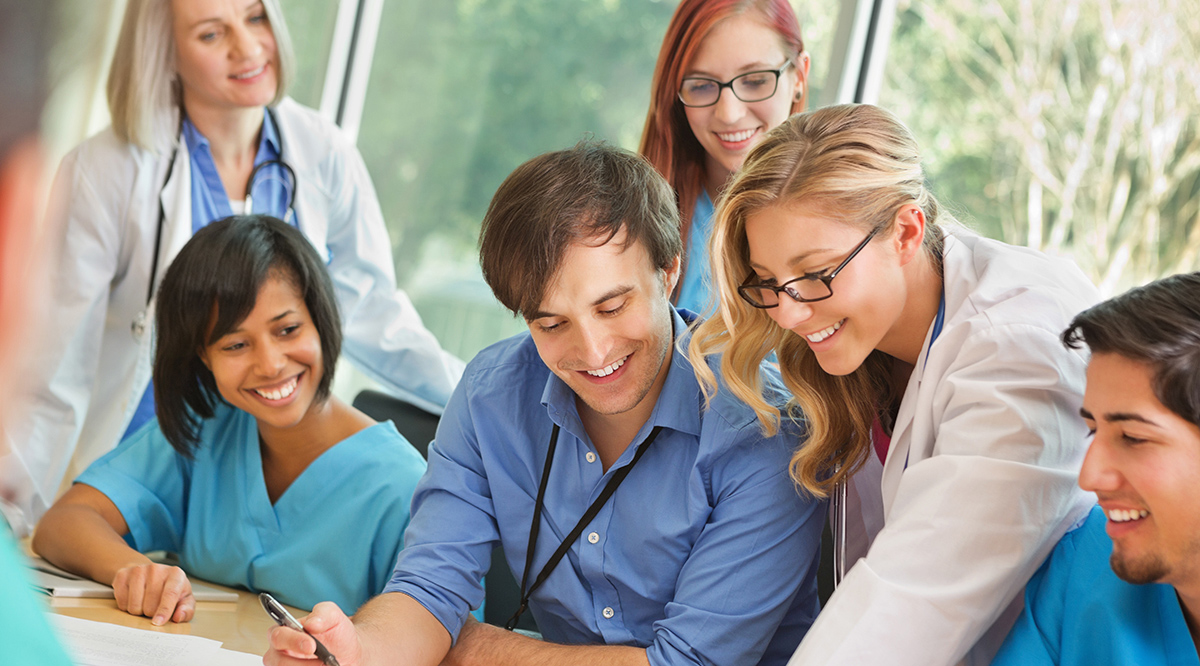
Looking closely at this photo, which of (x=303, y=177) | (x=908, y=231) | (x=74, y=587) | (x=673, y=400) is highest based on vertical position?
(x=908, y=231)

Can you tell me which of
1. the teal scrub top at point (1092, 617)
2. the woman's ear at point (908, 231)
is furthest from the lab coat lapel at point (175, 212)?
the teal scrub top at point (1092, 617)

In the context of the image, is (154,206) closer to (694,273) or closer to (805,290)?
(694,273)

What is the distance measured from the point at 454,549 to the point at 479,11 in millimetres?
2644

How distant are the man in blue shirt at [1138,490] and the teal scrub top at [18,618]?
105 cm

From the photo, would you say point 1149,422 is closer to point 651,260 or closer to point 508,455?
point 651,260

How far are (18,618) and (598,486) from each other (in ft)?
3.61

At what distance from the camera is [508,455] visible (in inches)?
66.6

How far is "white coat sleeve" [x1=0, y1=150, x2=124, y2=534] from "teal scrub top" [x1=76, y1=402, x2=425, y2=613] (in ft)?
1.52

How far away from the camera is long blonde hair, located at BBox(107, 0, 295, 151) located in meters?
2.53

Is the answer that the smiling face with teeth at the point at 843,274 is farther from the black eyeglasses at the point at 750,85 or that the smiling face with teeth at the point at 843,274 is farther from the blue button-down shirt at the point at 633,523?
the black eyeglasses at the point at 750,85

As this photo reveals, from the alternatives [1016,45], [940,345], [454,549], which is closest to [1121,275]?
[1016,45]

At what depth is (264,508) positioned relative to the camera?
1969 mm

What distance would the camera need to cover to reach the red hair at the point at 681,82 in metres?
2.13

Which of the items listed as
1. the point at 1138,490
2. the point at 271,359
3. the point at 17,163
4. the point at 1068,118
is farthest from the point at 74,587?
the point at 1068,118
